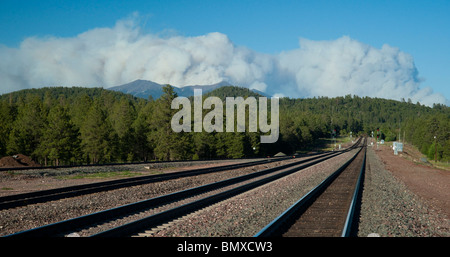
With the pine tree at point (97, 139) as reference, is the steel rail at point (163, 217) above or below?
below

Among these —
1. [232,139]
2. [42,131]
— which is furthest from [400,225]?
[232,139]

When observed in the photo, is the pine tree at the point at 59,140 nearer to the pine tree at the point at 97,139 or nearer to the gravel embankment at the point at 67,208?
the pine tree at the point at 97,139

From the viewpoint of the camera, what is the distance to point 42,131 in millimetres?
55875

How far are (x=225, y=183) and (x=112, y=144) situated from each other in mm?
46207

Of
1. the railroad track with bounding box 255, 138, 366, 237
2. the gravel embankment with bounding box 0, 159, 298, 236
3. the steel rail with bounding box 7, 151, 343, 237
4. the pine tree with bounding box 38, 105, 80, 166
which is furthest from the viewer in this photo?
the pine tree with bounding box 38, 105, 80, 166

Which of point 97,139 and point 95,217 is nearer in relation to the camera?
point 95,217

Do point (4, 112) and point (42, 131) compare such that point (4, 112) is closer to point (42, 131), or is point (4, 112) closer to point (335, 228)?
point (42, 131)

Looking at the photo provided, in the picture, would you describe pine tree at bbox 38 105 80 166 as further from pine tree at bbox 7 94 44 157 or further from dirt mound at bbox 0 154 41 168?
dirt mound at bbox 0 154 41 168

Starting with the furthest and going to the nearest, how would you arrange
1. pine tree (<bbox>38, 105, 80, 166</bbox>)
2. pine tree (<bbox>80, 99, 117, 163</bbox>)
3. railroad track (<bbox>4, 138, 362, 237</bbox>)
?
pine tree (<bbox>80, 99, 117, 163</bbox>)
pine tree (<bbox>38, 105, 80, 166</bbox>)
railroad track (<bbox>4, 138, 362, 237</bbox>)

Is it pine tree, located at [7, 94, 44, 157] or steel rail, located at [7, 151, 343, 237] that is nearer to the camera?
steel rail, located at [7, 151, 343, 237]

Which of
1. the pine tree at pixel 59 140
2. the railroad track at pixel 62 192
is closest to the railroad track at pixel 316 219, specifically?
the railroad track at pixel 62 192

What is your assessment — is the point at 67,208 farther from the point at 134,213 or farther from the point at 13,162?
the point at 13,162

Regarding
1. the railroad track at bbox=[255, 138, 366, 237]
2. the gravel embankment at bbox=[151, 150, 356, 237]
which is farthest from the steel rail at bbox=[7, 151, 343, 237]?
the railroad track at bbox=[255, 138, 366, 237]

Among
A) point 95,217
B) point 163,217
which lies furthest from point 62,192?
point 163,217
